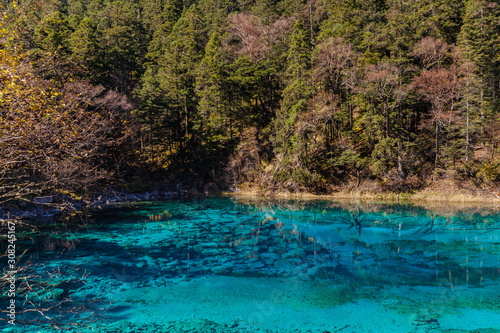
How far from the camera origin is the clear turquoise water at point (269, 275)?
24.4 ft

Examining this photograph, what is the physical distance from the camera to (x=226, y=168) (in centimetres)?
3175

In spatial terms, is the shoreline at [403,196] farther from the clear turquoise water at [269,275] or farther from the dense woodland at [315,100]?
the clear turquoise water at [269,275]

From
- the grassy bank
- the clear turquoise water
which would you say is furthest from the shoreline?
the clear turquoise water

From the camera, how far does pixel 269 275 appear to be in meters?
10.4

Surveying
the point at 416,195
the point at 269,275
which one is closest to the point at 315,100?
the point at 416,195

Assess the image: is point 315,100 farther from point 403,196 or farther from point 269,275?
point 269,275

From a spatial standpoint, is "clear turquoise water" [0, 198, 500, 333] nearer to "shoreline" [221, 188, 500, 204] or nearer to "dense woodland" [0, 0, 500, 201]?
"shoreline" [221, 188, 500, 204]

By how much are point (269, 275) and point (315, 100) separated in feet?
74.4

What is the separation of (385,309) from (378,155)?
18.9 m

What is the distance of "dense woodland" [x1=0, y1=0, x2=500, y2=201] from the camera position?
2438 cm

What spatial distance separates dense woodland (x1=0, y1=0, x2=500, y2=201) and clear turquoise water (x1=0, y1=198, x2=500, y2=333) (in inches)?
326

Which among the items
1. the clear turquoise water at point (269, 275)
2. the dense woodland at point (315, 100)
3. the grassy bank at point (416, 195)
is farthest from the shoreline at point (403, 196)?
the clear turquoise water at point (269, 275)

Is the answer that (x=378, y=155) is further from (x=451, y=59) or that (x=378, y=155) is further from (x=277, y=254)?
(x=277, y=254)

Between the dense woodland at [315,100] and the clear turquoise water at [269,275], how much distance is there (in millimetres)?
8288
